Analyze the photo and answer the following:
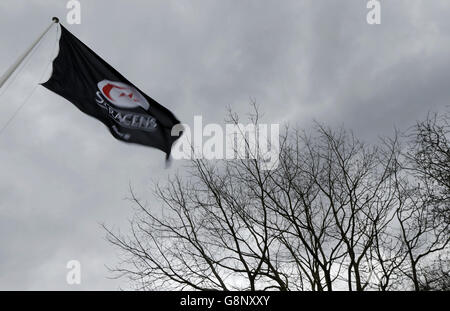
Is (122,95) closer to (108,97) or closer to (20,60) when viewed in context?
(108,97)

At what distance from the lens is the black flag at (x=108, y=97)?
24.3 feet

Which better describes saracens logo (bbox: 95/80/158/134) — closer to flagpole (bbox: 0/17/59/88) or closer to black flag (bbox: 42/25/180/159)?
black flag (bbox: 42/25/180/159)

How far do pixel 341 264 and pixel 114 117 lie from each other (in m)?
6.41

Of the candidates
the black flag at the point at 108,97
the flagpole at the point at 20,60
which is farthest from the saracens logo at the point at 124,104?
the flagpole at the point at 20,60

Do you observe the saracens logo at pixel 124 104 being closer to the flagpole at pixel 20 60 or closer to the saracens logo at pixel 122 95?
the saracens logo at pixel 122 95

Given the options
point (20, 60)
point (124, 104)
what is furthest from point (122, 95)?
point (20, 60)

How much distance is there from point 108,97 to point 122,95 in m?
0.28

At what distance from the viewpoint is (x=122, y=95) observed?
7.77 metres
